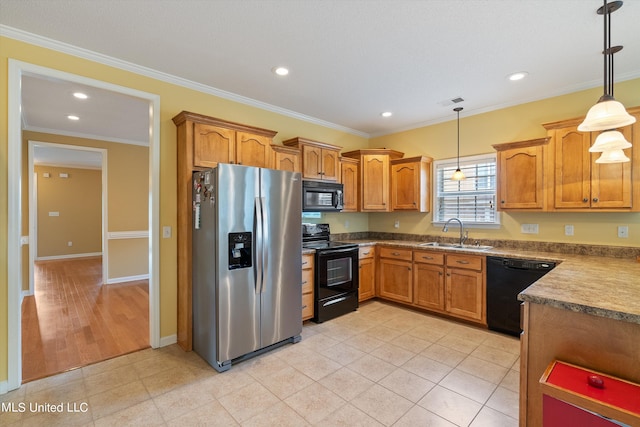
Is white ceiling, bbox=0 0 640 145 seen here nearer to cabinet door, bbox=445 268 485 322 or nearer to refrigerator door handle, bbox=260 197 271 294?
refrigerator door handle, bbox=260 197 271 294

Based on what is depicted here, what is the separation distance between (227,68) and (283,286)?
7.24 feet

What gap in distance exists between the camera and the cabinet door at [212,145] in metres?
2.89

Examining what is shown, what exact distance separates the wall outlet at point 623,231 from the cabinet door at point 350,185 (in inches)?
Answer: 116

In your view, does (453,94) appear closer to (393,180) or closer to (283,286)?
(393,180)

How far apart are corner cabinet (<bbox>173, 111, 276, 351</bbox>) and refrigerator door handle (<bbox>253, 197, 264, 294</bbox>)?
2.31 feet

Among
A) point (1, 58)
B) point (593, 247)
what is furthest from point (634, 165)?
point (1, 58)

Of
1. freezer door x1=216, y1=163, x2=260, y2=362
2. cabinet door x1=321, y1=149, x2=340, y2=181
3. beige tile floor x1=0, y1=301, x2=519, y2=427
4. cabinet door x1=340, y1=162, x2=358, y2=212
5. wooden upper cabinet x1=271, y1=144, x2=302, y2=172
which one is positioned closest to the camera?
beige tile floor x1=0, y1=301, x2=519, y2=427

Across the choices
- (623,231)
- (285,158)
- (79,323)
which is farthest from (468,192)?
(79,323)

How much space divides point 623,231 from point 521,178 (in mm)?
1033

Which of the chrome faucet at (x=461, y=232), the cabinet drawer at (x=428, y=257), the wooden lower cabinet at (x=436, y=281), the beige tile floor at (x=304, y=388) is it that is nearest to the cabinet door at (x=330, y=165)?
the wooden lower cabinet at (x=436, y=281)

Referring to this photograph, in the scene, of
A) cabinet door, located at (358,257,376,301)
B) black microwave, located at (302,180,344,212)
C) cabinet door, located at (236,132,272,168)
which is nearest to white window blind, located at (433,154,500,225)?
cabinet door, located at (358,257,376,301)

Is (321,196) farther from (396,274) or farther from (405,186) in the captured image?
(396,274)

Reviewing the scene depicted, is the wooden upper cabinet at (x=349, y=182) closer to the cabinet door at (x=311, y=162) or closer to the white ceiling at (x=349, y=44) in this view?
the cabinet door at (x=311, y=162)

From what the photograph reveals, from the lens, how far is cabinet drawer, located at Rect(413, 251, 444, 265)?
3694 mm
